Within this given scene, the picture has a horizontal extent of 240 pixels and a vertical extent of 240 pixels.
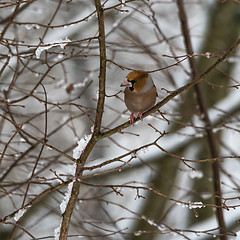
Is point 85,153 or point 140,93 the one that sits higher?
point 140,93

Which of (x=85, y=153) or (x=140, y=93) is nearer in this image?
(x=85, y=153)

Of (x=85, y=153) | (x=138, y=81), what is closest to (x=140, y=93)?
(x=138, y=81)

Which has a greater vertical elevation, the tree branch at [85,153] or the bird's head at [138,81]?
the bird's head at [138,81]

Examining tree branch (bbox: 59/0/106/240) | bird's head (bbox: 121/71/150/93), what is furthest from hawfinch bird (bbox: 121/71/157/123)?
tree branch (bbox: 59/0/106/240)

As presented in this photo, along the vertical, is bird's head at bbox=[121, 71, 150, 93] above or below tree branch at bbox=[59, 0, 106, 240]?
above

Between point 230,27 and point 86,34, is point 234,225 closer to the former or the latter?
point 230,27

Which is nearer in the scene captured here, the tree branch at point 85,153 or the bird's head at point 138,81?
the tree branch at point 85,153

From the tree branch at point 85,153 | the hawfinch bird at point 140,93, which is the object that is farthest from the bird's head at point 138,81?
the tree branch at point 85,153

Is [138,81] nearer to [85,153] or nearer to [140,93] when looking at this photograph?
[140,93]

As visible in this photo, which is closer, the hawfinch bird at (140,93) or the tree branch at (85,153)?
the tree branch at (85,153)

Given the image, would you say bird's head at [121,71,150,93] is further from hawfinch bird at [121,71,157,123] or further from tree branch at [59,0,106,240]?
tree branch at [59,0,106,240]

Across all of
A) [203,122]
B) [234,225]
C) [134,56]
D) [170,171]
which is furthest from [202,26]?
[134,56]

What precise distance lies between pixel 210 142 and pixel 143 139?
889cm

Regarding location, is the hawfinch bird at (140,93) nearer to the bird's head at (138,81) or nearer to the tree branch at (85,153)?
the bird's head at (138,81)
